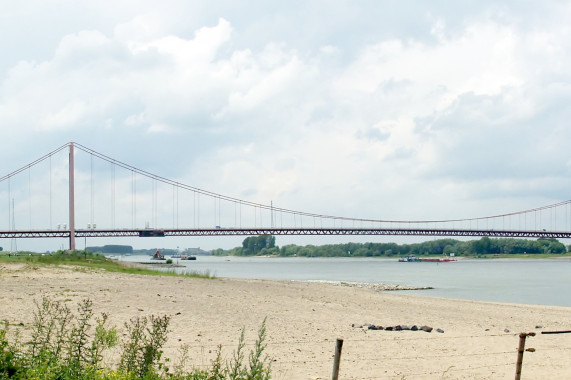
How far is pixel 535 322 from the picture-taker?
64.8ft

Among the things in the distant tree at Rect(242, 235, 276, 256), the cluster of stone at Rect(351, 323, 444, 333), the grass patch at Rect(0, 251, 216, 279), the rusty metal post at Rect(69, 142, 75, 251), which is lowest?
the distant tree at Rect(242, 235, 276, 256)

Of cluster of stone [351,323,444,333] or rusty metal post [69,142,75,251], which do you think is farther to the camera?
rusty metal post [69,142,75,251]

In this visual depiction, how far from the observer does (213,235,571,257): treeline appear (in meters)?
135

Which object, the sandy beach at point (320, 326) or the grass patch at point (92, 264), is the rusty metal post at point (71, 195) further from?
the sandy beach at point (320, 326)

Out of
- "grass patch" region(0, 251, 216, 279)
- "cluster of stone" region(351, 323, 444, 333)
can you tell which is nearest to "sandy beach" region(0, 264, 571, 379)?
"cluster of stone" region(351, 323, 444, 333)

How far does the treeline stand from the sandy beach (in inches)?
4683

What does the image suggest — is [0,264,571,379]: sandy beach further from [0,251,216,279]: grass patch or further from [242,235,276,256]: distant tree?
[242,235,276,256]: distant tree

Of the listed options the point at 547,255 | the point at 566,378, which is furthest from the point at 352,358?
the point at 547,255

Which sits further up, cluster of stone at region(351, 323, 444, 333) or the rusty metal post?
the rusty metal post

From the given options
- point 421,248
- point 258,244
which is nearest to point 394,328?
point 421,248

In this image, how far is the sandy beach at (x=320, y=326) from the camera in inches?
424

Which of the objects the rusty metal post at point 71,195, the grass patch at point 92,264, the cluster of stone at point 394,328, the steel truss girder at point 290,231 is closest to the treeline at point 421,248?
the steel truss girder at point 290,231

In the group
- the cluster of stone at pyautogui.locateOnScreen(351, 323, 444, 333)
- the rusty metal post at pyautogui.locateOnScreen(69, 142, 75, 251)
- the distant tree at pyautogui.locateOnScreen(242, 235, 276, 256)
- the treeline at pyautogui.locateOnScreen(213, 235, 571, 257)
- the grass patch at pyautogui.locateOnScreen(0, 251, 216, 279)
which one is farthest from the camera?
the distant tree at pyautogui.locateOnScreen(242, 235, 276, 256)

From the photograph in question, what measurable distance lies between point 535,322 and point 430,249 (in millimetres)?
136725
